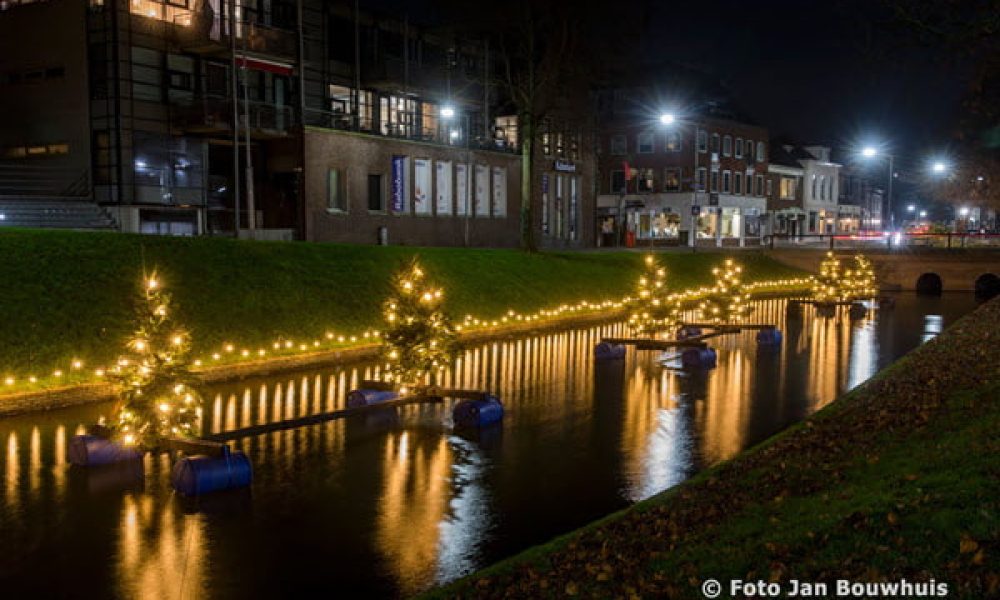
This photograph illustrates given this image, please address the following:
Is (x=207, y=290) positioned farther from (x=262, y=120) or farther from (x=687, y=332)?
(x=262, y=120)

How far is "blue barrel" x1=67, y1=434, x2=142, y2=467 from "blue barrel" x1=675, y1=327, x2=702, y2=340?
55.3 feet

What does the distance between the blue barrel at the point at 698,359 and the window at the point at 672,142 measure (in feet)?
177

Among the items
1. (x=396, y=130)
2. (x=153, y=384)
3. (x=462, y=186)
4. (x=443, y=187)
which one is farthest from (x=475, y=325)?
(x=396, y=130)

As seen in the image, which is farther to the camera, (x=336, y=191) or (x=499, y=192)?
(x=499, y=192)

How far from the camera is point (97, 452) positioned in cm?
1201

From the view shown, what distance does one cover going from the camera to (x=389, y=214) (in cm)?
4497

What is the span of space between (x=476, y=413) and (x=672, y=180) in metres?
62.1

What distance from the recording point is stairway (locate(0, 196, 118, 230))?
100 feet

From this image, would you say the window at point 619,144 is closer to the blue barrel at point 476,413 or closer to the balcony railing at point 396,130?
the balcony railing at point 396,130

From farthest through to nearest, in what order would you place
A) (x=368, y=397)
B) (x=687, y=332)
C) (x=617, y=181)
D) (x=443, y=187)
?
1. (x=617, y=181)
2. (x=443, y=187)
3. (x=687, y=332)
4. (x=368, y=397)

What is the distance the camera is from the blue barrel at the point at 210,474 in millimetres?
10727

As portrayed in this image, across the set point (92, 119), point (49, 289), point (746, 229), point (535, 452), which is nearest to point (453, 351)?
point (535, 452)

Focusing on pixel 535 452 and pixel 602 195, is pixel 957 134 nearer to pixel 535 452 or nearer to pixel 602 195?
pixel 535 452

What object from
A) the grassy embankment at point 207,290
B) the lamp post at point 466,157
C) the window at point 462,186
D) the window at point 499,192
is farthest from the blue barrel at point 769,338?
the window at point 499,192
